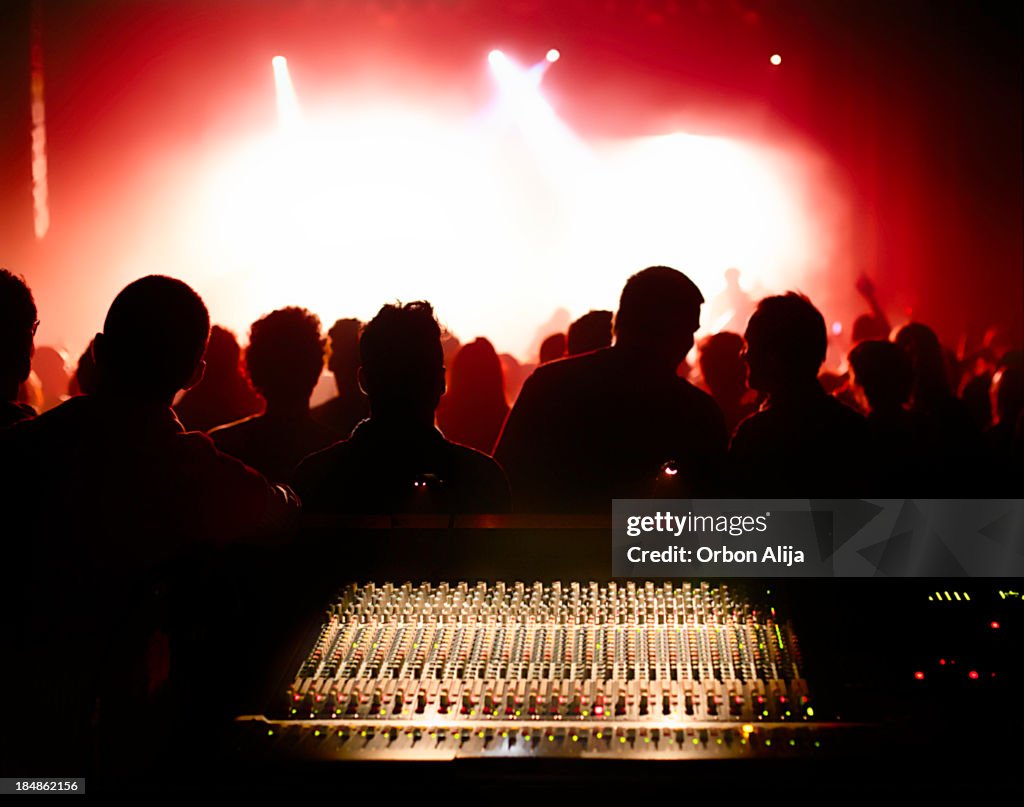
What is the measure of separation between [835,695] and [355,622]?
70cm

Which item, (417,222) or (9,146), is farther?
(417,222)

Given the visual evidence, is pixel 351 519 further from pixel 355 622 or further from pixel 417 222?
pixel 417 222

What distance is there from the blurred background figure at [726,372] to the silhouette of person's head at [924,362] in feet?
2.20

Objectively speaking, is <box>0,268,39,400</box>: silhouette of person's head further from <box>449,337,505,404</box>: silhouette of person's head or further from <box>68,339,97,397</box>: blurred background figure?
<box>449,337,505,404</box>: silhouette of person's head

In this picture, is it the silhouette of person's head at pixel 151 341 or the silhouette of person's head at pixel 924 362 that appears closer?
the silhouette of person's head at pixel 151 341

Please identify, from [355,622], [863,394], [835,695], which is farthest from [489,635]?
[863,394]

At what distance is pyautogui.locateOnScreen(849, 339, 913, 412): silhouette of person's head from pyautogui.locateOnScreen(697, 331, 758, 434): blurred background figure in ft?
2.14

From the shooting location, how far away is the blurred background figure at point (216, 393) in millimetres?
3818

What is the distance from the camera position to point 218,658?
50.2 inches

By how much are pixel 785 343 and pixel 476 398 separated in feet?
5.48

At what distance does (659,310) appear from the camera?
2.65 metres

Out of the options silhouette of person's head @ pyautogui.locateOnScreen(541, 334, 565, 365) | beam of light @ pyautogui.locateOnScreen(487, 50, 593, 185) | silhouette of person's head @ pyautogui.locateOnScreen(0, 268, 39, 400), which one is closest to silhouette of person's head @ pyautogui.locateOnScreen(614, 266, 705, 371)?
silhouette of person's head @ pyautogui.locateOnScreen(0, 268, 39, 400)

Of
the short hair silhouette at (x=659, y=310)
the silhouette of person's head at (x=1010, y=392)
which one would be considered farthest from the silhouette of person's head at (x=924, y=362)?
the short hair silhouette at (x=659, y=310)

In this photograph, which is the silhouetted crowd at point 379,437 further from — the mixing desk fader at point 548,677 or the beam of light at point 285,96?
the beam of light at point 285,96
